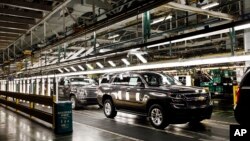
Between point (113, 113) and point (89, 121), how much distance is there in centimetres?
111

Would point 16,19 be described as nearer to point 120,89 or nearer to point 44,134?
point 44,134

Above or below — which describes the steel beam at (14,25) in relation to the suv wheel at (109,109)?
above

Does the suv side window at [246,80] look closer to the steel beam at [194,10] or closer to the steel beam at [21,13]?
the steel beam at [194,10]

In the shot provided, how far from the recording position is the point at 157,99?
8.14 metres

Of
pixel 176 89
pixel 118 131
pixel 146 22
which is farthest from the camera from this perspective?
pixel 146 22

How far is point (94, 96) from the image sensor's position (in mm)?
13719

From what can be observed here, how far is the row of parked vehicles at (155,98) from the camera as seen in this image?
306 inches

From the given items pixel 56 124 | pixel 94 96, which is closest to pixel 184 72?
pixel 94 96

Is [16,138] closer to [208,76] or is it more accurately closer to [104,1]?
[104,1]

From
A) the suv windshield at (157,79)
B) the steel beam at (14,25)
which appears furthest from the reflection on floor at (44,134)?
the steel beam at (14,25)

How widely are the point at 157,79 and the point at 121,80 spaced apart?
69.9 inches

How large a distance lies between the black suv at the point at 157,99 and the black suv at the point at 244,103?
2780 millimetres

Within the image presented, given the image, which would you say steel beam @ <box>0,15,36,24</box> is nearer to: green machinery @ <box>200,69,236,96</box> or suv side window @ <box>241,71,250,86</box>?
suv side window @ <box>241,71,250,86</box>

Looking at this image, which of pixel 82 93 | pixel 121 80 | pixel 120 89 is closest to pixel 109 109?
pixel 120 89
